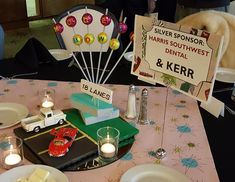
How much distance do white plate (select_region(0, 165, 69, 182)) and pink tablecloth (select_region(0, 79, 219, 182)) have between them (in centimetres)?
5

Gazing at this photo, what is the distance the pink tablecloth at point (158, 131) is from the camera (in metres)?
1.01

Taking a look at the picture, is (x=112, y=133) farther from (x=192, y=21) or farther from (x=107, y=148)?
(x=192, y=21)

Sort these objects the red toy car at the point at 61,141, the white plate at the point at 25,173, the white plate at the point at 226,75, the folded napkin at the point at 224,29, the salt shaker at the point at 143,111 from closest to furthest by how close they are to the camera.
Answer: the white plate at the point at 25,173 → the red toy car at the point at 61,141 → the salt shaker at the point at 143,111 → the white plate at the point at 226,75 → the folded napkin at the point at 224,29

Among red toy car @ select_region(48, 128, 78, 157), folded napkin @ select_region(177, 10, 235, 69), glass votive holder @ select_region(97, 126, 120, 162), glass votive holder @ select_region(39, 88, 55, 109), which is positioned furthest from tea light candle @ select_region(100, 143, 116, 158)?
folded napkin @ select_region(177, 10, 235, 69)

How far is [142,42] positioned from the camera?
1189 millimetres

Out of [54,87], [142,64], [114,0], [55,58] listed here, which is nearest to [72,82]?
[54,87]

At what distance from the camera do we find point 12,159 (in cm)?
104

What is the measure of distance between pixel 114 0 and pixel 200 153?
2122 mm

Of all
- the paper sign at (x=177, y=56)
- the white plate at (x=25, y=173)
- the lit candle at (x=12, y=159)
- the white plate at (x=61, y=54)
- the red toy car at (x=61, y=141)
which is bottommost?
the lit candle at (x=12, y=159)

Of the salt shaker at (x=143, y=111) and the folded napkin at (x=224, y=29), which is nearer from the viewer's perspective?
the salt shaker at (x=143, y=111)

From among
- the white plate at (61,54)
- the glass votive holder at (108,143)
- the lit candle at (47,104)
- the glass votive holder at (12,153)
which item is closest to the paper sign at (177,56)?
the glass votive holder at (108,143)

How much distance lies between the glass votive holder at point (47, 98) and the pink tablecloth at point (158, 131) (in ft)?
0.07

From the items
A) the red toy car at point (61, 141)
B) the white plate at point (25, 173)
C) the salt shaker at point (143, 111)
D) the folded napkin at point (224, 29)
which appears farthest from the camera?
the folded napkin at point (224, 29)

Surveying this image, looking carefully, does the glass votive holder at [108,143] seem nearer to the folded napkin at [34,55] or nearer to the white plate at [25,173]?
the white plate at [25,173]
